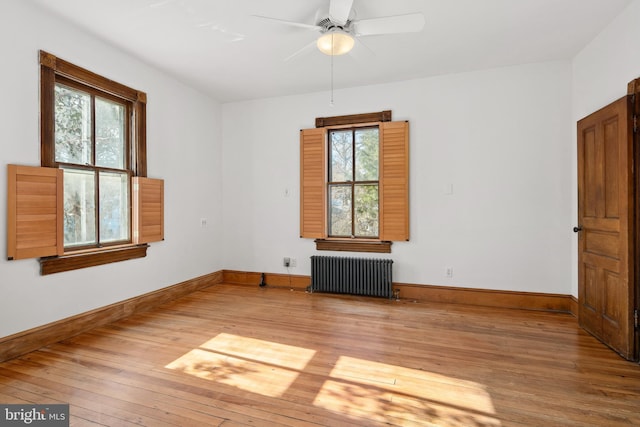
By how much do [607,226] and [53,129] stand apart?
505 cm

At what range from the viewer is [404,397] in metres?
2.11

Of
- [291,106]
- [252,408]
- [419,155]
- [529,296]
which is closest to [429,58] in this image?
[419,155]

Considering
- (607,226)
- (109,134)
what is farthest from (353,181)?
(109,134)

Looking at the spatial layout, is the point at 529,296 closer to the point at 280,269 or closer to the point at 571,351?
the point at 571,351

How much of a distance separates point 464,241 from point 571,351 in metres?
1.66

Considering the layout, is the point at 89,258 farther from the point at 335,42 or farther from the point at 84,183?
the point at 335,42

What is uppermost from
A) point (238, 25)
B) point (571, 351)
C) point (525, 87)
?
point (238, 25)

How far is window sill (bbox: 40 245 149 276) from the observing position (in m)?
2.90

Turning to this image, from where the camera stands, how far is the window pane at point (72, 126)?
3.07 meters

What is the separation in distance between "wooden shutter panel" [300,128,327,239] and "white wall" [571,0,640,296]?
304 centimetres

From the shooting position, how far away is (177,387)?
7.34 ft

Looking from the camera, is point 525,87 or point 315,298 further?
point 315,298

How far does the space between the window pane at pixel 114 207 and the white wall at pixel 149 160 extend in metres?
0.36

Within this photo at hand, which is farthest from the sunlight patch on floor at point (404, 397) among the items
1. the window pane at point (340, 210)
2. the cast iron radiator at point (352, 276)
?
the window pane at point (340, 210)
